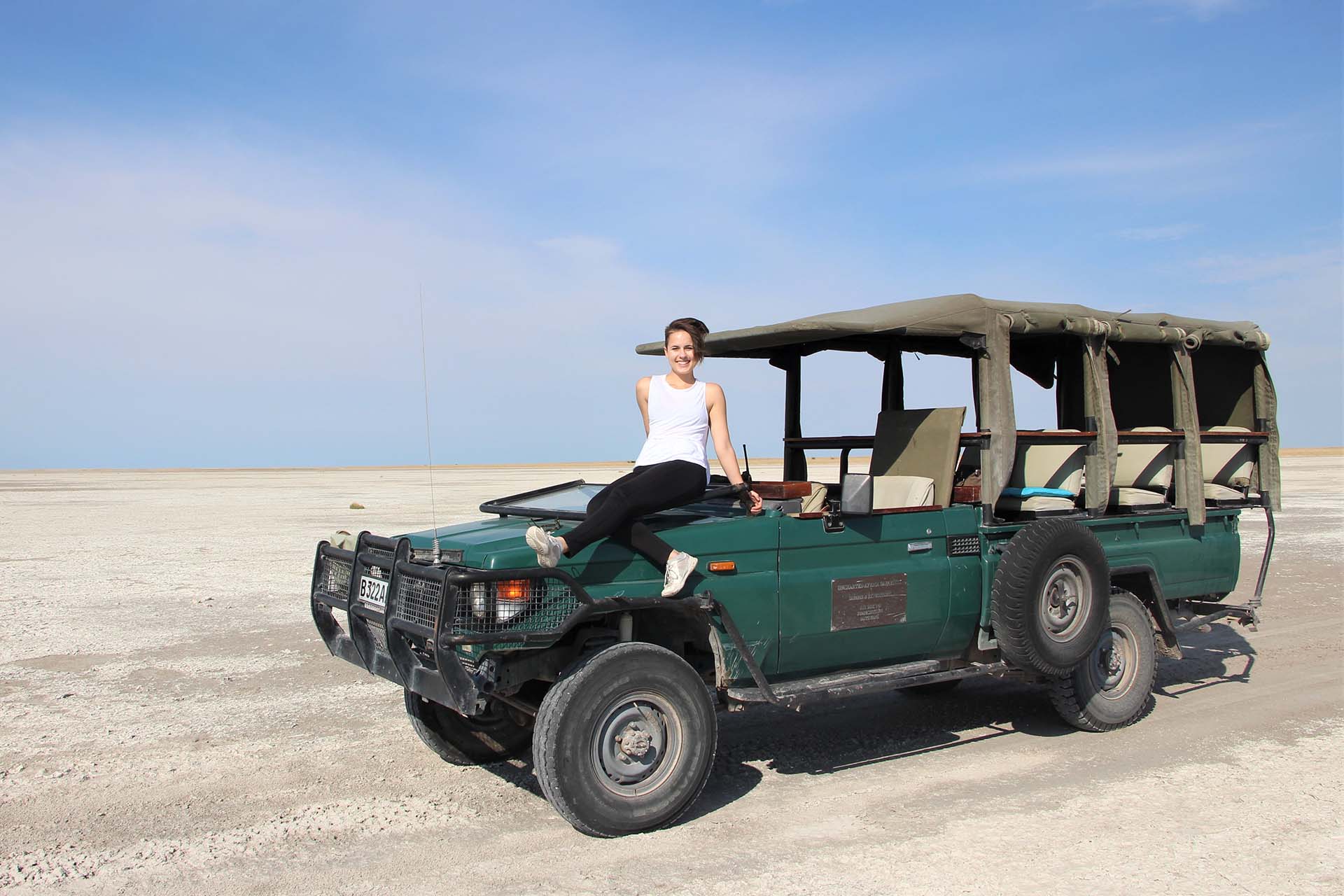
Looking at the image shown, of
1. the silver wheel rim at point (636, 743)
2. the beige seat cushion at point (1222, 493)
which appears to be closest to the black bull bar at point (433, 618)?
the silver wheel rim at point (636, 743)

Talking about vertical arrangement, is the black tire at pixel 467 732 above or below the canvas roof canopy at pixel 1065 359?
below

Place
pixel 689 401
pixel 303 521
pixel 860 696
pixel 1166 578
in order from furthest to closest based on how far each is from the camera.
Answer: pixel 303 521
pixel 860 696
pixel 1166 578
pixel 689 401

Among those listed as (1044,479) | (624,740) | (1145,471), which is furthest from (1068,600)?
(624,740)

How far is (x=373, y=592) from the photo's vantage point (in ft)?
17.9

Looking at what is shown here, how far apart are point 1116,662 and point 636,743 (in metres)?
3.78

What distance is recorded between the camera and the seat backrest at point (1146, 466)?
7.55m

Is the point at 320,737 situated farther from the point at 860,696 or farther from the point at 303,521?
the point at 303,521

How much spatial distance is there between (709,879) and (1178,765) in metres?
3.20

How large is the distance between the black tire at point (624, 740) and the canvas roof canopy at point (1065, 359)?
2.26 metres

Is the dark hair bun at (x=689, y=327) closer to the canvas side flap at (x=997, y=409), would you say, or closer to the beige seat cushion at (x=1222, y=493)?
the canvas side flap at (x=997, y=409)

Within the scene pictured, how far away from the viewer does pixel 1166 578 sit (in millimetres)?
7414

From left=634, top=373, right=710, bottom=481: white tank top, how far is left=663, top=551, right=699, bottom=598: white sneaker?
56 cm

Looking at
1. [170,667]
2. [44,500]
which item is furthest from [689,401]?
[44,500]

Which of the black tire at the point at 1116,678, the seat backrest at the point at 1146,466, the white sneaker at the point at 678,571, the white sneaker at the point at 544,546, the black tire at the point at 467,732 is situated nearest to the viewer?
the white sneaker at the point at 544,546
